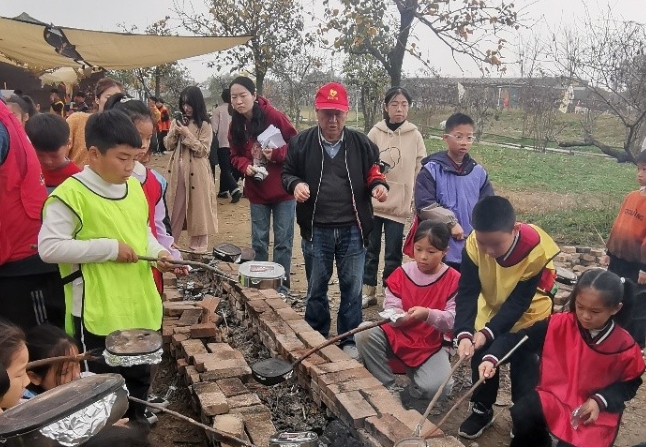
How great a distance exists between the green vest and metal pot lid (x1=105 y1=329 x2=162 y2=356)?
0.15m

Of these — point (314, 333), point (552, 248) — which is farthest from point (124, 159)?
point (552, 248)

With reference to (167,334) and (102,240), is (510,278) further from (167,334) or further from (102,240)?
(167,334)

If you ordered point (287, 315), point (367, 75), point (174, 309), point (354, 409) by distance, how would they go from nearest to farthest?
point (354, 409) < point (287, 315) < point (174, 309) < point (367, 75)

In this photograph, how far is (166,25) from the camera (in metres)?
18.4

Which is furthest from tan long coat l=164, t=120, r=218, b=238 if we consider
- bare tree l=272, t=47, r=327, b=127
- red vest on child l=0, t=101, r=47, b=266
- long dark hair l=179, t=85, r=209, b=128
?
bare tree l=272, t=47, r=327, b=127

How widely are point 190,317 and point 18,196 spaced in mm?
1672

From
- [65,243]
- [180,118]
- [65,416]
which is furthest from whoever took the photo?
[180,118]

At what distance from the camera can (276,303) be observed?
163 inches

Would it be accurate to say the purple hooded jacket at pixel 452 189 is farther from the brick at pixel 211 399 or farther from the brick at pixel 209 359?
the brick at pixel 211 399

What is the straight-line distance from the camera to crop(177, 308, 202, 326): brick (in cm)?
397

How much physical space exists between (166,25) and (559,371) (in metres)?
18.1

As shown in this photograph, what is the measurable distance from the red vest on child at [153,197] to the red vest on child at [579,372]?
199 centimetres

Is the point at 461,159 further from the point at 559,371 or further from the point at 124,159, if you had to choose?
the point at 124,159

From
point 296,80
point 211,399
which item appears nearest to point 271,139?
point 211,399
